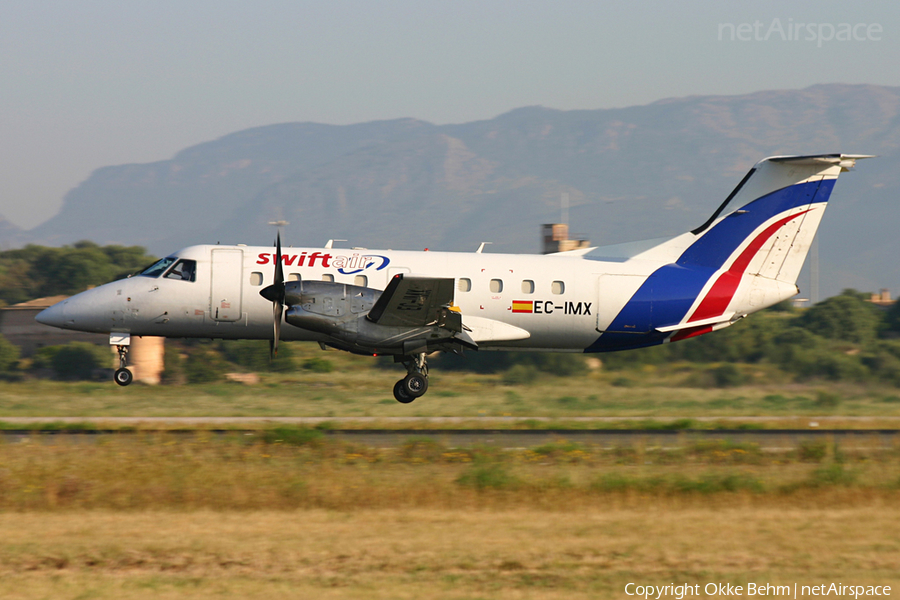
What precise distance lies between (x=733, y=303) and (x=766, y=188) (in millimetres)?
3098

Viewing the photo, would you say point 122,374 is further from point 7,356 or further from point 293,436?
point 7,356

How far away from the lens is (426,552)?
33.9 feet

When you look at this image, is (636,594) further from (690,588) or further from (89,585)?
(89,585)

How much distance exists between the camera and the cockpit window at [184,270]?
66.9 ft

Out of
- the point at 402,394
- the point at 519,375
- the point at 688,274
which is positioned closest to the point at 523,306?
the point at 402,394

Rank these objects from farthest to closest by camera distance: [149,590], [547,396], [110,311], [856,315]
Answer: [856,315], [547,396], [110,311], [149,590]

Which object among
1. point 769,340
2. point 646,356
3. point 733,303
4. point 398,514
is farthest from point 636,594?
point 769,340

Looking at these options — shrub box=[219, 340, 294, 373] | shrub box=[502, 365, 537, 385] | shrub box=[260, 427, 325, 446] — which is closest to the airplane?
shrub box=[260, 427, 325, 446]

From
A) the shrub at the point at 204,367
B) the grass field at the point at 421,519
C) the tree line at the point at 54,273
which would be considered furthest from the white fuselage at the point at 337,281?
the tree line at the point at 54,273

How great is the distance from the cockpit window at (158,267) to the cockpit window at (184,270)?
0.17m

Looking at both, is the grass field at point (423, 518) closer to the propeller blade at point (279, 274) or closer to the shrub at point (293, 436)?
the shrub at point (293, 436)

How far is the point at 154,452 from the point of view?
1551cm

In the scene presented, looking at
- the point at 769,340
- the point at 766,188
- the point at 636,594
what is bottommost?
the point at 636,594

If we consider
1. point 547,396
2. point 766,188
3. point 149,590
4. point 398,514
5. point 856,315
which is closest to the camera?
point 149,590
